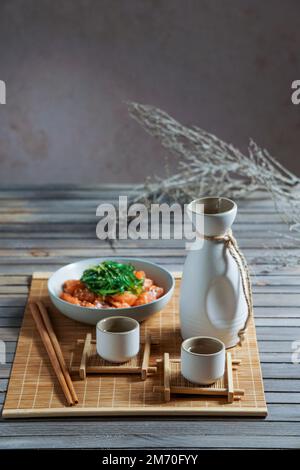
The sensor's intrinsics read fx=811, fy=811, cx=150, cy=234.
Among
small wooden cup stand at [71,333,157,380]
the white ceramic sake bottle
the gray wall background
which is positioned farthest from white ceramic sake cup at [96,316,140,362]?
the gray wall background

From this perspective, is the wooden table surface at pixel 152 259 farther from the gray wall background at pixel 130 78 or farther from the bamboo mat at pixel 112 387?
the gray wall background at pixel 130 78

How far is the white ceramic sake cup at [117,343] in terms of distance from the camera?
4.78 ft

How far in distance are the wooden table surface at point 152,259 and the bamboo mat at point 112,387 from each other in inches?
0.6

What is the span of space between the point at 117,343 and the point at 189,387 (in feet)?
0.53

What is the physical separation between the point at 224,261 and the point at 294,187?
3.15 feet

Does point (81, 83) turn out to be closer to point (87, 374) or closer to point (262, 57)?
point (262, 57)

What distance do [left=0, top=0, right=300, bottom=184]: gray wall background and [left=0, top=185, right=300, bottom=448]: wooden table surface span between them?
108 centimetres

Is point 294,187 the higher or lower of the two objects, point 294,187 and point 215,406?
the lower

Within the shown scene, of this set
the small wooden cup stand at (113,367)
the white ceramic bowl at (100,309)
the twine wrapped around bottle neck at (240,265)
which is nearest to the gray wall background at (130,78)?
the white ceramic bowl at (100,309)

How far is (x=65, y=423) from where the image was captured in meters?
1.31

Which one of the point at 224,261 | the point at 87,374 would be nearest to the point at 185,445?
the point at 87,374

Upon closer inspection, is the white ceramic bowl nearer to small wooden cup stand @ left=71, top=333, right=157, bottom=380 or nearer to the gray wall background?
small wooden cup stand @ left=71, top=333, right=157, bottom=380

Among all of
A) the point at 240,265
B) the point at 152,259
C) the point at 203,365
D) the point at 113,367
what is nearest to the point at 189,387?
the point at 203,365

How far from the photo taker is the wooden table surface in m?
1.26
